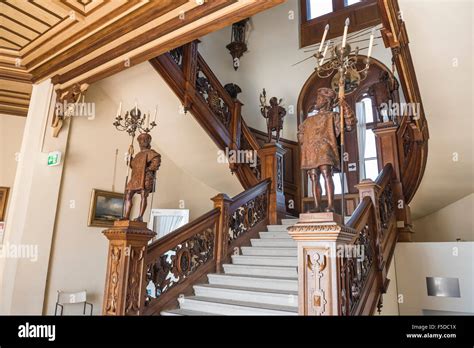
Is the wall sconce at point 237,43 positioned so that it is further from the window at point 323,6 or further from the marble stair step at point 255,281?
the marble stair step at point 255,281

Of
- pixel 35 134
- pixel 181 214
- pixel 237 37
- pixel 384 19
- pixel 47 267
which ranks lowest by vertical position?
pixel 47 267

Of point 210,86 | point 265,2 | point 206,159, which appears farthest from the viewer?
point 206,159

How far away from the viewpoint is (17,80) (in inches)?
168

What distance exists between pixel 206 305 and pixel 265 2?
2691mm

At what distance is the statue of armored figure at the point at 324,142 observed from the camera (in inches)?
88.9

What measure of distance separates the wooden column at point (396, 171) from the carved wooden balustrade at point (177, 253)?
1601 millimetres

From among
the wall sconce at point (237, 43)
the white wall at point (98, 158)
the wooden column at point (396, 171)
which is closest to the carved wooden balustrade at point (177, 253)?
the white wall at point (98, 158)

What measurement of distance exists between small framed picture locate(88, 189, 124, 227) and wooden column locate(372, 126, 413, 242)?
3.59 meters

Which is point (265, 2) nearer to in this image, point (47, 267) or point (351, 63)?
point (351, 63)

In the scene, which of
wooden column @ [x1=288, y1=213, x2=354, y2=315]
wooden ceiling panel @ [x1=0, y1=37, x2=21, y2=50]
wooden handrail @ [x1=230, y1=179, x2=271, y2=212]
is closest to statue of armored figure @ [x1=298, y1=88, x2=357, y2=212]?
wooden column @ [x1=288, y1=213, x2=354, y2=315]

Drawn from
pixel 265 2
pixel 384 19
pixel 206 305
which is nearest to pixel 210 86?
pixel 265 2

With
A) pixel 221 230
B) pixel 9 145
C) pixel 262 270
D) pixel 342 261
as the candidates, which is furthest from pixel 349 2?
pixel 9 145

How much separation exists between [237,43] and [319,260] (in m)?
5.59

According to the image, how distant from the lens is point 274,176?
4996 millimetres
